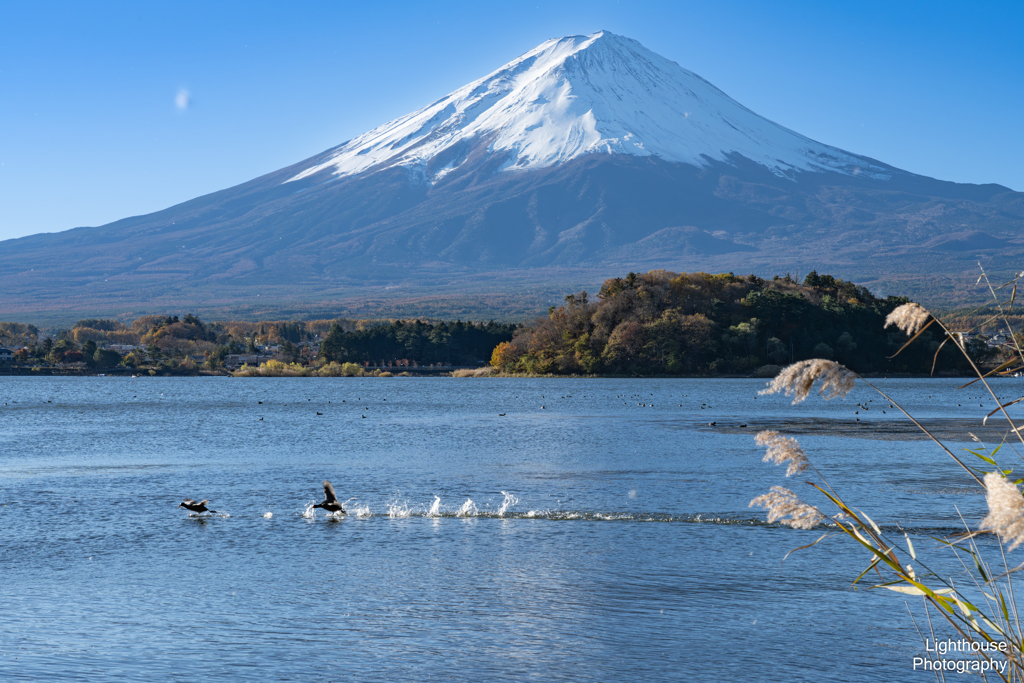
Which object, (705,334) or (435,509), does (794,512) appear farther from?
(705,334)

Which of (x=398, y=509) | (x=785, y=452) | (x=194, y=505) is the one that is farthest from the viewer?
(x=398, y=509)

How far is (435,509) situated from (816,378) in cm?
1400

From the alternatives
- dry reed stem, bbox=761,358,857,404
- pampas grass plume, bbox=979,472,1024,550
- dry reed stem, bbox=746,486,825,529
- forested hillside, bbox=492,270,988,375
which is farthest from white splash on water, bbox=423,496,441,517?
forested hillside, bbox=492,270,988,375

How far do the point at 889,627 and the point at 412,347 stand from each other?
121133 millimetres

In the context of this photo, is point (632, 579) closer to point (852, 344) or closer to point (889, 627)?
point (889, 627)

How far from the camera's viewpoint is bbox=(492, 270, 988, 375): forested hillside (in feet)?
326

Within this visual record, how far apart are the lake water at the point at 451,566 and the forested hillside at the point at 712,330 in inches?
2745

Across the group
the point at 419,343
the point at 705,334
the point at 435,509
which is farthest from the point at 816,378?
the point at 419,343

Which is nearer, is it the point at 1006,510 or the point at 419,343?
the point at 1006,510

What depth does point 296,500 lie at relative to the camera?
1947 cm

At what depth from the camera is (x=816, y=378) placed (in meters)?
4.29

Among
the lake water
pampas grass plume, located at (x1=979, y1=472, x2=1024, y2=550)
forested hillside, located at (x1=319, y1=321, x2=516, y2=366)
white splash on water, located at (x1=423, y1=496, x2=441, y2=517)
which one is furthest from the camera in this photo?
forested hillside, located at (x1=319, y1=321, x2=516, y2=366)

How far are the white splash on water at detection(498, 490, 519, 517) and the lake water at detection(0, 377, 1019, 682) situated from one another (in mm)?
112

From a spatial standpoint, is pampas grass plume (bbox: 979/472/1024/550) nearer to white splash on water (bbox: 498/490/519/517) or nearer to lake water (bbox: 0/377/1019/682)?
lake water (bbox: 0/377/1019/682)
